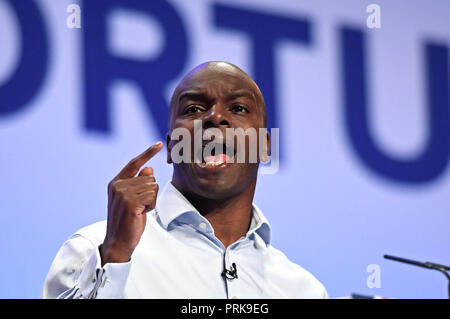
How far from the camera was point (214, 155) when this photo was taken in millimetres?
2029

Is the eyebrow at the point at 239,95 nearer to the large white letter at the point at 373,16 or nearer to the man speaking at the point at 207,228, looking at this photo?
the man speaking at the point at 207,228

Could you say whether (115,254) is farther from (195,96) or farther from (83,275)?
(195,96)

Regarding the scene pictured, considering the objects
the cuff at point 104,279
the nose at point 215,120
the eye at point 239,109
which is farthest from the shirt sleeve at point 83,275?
the eye at point 239,109

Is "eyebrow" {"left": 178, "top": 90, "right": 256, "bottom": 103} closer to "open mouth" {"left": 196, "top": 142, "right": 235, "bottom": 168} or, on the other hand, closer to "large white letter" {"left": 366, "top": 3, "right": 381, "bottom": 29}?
"open mouth" {"left": 196, "top": 142, "right": 235, "bottom": 168}

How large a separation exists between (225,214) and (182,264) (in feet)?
0.82

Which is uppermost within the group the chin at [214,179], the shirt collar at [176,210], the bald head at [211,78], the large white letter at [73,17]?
the large white letter at [73,17]

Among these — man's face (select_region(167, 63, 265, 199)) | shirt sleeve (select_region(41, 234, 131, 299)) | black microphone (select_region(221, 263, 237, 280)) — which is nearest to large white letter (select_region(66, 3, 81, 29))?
man's face (select_region(167, 63, 265, 199))

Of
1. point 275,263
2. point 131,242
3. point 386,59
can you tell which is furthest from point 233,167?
point 386,59

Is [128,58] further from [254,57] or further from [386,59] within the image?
[386,59]

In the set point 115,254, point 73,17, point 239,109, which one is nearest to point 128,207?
point 115,254

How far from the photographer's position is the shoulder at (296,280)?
2.12 m

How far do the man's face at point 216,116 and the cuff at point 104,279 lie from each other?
1.61 ft
